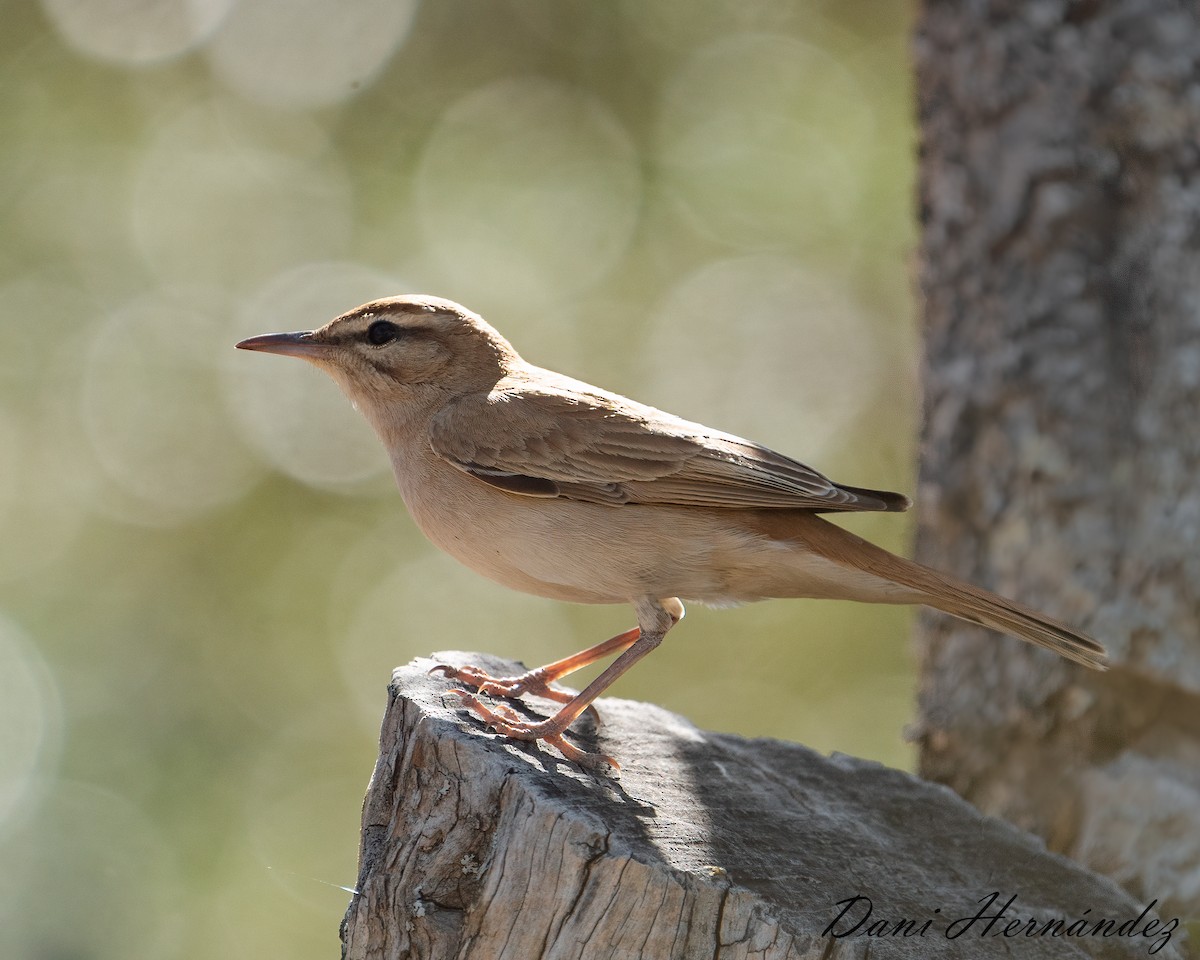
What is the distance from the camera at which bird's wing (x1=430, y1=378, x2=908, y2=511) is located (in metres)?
4.71

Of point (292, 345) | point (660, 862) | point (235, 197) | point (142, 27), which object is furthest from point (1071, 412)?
point (142, 27)

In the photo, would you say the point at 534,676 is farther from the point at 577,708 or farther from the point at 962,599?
the point at 962,599

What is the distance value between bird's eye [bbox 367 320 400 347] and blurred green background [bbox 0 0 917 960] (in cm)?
461

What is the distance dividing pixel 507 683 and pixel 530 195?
691 cm

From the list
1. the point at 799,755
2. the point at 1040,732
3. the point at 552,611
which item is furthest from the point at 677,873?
the point at 552,611

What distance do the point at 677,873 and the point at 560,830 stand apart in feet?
1.15

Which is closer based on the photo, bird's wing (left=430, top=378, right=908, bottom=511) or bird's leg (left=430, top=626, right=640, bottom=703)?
bird's leg (left=430, top=626, right=640, bottom=703)

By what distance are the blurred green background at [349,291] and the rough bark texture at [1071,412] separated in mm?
3277

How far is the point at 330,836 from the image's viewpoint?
9570 mm

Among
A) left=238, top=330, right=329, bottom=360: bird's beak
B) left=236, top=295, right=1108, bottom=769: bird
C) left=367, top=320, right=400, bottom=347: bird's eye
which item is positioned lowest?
left=236, top=295, right=1108, bottom=769: bird

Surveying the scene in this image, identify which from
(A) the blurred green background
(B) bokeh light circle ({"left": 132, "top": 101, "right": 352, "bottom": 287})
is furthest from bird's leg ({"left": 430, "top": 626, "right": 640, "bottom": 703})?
(B) bokeh light circle ({"left": 132, "top": 101, "right": 352, "bottom": 287})

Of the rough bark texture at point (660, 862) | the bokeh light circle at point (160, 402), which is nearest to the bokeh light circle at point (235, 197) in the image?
the bokeh light circle at point (160, 402)

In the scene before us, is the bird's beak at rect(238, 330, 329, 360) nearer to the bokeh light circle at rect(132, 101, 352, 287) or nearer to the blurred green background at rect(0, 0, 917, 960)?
the blurred green background at rect(0, 0, 917, 960)

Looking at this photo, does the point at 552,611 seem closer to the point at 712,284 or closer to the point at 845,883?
the point at 712,284
